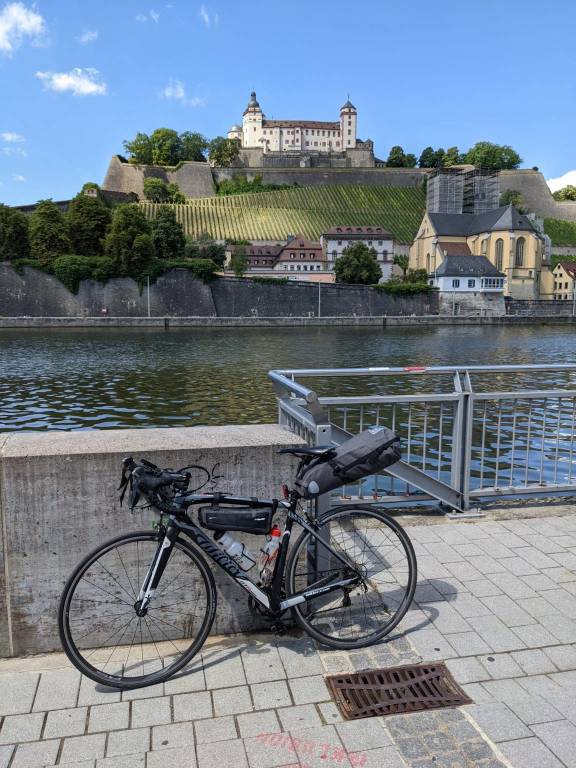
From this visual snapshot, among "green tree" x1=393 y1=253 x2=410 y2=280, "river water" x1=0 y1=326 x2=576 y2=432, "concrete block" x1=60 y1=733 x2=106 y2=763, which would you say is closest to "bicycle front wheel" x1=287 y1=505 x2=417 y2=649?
"concrete block" x1=60 y1=733 x2=106 y2=763

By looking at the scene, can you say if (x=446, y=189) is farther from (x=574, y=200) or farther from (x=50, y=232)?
(x=50, y=232)

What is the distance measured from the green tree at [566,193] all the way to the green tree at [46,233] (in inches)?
3956

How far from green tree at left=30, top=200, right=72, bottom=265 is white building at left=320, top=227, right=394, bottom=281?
40585mm

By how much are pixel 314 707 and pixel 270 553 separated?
2.57 ft

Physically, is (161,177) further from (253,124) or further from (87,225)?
(87,225)

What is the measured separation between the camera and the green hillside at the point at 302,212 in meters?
105

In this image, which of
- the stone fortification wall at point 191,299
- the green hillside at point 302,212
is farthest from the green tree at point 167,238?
the green hillside at point 302,212

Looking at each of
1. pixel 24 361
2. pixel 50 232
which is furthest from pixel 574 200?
pixel 24 361

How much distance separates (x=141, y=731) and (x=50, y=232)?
232ft

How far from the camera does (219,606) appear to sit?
3832 millimetres

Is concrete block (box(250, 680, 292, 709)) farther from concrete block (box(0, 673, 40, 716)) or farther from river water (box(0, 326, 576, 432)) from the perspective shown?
river water (box(0, 326, 576, 432))

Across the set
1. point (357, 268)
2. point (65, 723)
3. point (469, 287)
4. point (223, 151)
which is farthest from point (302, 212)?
point (65, 723)

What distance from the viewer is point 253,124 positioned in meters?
146

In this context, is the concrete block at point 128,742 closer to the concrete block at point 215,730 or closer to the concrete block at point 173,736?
the concrete block at point 173,736
